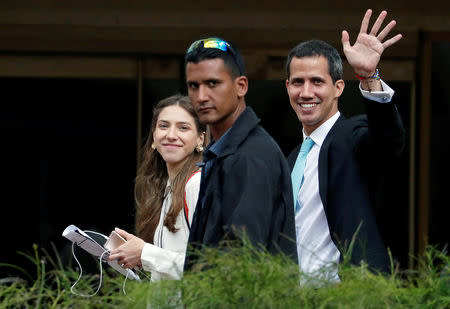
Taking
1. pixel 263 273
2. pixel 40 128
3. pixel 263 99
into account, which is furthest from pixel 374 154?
pixel 40 128

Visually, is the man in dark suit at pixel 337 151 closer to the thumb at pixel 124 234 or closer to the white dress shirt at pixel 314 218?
the white dress shirt at pixel 314 218

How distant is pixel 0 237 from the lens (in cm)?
739

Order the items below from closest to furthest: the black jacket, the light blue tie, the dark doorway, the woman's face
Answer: the black jacket, the light blue tie, the woman's face, the dark doorway

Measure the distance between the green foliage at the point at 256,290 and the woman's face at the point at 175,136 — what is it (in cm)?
138

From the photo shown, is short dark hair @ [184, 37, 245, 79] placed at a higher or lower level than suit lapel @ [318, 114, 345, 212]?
higher

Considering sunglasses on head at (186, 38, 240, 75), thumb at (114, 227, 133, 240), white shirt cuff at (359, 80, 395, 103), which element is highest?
sunglasses on head at (186, 38, 240, 75)

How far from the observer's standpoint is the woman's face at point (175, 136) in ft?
11.5

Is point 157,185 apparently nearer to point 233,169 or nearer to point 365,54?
point 365,54

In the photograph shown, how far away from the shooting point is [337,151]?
3.14 metres

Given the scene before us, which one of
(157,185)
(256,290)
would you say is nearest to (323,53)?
(157,185)

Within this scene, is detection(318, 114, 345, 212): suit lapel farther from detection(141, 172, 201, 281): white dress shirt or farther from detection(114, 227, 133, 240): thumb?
detection(114, 227, 133, 240): thumb

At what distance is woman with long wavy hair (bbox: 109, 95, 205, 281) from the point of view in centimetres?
324

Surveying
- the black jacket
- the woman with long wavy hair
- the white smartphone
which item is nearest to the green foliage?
the black jacket

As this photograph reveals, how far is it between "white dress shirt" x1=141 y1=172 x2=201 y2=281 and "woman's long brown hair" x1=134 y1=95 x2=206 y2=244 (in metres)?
0.03
